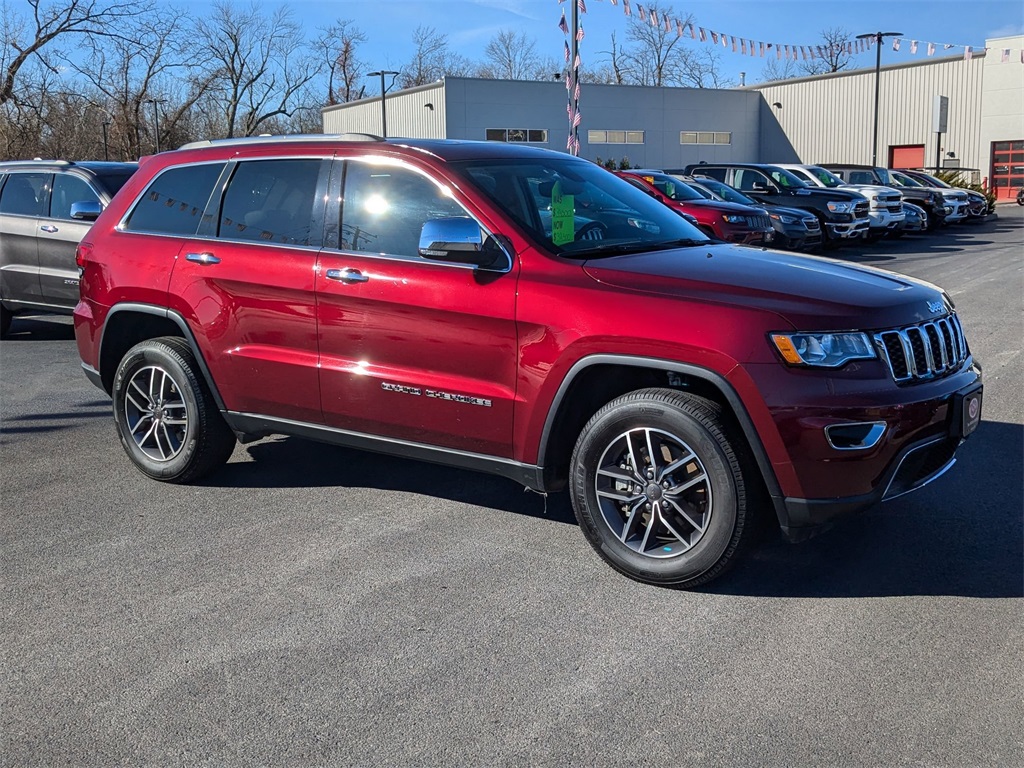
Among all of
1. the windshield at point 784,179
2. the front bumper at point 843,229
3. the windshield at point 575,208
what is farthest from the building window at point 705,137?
the windshield at point 575,208

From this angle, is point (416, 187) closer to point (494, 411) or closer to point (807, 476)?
point (494, 411)

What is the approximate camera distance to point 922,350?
4070 mm

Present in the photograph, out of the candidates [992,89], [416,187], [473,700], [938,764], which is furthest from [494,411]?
[992,89]

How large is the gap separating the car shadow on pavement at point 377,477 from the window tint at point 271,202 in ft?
4.50

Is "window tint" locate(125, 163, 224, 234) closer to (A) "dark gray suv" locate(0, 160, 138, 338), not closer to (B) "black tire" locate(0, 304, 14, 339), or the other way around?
(A) "dark gray suv" locate(0, 160, 138, 338)

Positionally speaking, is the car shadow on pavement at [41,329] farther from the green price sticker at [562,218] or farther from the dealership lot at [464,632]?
the green price sticker at [562,218]

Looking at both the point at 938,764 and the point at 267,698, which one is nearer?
the point at 938,764

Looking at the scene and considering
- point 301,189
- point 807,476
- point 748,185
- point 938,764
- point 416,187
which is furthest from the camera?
point 748,185

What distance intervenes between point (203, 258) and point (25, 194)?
641 centimetres

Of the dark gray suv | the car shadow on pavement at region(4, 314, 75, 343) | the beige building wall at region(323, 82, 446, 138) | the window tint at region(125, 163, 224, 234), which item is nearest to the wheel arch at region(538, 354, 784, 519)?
the window tint at region(125, 163, 224, 234)

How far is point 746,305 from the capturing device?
3885 mm

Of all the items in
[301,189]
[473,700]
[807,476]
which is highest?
[301,189]

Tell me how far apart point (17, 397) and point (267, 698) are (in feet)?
18.2

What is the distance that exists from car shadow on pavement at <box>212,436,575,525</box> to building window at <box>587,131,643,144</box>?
44294 mm
